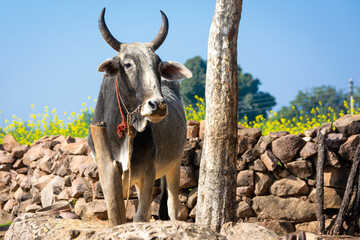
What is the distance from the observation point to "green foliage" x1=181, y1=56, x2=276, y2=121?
3126 cm

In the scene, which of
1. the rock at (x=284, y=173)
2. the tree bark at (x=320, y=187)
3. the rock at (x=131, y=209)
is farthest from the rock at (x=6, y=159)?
the tree bark at (x=320, y=187)

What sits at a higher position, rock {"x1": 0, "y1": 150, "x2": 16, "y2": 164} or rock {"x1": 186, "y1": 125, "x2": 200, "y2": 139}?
rock {"x1": 186, "y1": 125, "x2": 200, "y2": 139}

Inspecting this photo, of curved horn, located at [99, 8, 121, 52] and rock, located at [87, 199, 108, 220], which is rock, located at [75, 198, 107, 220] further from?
curved horn, located at [99, 8, 121, 52]

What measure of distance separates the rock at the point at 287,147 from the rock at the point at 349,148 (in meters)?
0.60

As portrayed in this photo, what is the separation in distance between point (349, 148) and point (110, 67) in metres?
4.16

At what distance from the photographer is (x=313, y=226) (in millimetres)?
6680

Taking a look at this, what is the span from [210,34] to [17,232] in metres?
2.65

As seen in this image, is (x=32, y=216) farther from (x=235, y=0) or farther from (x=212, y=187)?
(x=235, y=0)

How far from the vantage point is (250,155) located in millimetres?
6840

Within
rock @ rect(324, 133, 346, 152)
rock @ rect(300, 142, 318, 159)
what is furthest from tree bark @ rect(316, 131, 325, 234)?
rock @ rect(324, 133, 346, 152)

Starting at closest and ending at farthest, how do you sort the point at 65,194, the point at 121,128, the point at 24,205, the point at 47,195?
1. the point at 121,128
2. the point at 65,194
3. the point at 47,195
4. the point at 24,205

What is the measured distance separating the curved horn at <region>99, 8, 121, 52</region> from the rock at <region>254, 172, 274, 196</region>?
11.4 feet

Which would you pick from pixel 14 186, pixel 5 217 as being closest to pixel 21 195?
pixel 14 186

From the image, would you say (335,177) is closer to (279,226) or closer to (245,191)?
(279,226)
